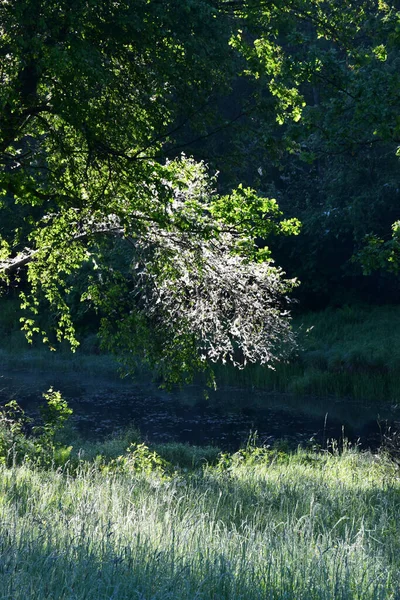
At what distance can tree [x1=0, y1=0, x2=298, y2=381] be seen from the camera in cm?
898

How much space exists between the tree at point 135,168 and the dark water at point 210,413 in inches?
234

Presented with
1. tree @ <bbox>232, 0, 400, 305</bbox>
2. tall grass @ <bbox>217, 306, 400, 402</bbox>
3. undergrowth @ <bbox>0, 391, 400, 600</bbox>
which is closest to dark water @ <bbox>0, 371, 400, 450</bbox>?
tall grass @ <bbox>217, 306, 400, 402</bbox>

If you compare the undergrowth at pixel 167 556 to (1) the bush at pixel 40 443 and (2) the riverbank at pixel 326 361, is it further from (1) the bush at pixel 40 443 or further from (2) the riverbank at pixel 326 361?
(2) the riverbank at pixel 326 361

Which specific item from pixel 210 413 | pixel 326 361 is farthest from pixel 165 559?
pixel 326 361

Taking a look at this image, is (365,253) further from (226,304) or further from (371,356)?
(371,356)

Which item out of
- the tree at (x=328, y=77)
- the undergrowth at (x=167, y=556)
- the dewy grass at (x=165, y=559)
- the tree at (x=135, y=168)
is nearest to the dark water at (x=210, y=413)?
the tree at (x=135, y=168)

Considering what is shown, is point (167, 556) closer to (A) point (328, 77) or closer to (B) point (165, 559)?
(B) point (165, 559)

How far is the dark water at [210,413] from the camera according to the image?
18844mm

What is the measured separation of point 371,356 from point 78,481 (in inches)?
750

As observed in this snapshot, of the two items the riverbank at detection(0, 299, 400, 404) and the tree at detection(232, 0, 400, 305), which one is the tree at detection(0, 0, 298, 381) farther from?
the riverbank at detection(0, 299, 400, 404)

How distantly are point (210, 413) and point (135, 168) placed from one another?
→ 43.0 ft

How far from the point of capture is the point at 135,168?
9.73m

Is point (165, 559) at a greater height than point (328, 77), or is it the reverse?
point (328, 77)

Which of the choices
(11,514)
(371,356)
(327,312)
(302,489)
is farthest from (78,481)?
(327,312)
